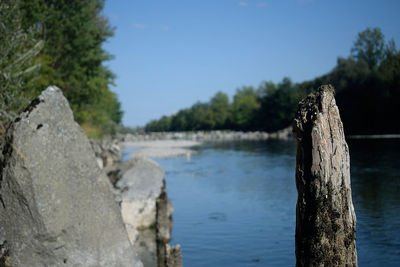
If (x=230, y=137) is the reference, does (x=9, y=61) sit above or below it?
above

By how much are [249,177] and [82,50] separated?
13.3m

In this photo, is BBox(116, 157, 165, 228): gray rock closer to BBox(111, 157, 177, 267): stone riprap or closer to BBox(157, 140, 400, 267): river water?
BBox(111, 157, 177, 267): stone riprap

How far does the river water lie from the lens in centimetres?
1192

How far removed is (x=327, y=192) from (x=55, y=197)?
408 cm

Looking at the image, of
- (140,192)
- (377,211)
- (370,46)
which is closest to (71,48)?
(140,192)

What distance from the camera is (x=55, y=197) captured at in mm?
6535

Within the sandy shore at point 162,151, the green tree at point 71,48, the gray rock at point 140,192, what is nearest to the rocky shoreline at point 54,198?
the gray rock at point 140,192

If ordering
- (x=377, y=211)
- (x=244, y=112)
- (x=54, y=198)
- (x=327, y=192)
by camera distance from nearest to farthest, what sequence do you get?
(x=327, y=192) → (x=54, y=198) → (x=377, y=211) → (x=244, y=112)

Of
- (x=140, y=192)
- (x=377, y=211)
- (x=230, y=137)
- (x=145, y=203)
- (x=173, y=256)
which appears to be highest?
(x=230, y=137)

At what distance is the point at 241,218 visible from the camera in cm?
1645

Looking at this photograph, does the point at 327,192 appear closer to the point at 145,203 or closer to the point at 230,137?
the point at 145,203

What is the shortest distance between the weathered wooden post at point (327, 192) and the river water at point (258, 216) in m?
6.47

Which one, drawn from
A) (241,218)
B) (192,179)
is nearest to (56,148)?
(241,218)

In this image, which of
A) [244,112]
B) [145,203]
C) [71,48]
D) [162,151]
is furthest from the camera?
[244,112]
